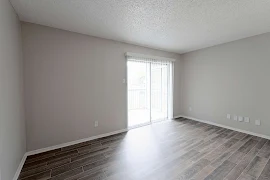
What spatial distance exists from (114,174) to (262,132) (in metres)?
3.45

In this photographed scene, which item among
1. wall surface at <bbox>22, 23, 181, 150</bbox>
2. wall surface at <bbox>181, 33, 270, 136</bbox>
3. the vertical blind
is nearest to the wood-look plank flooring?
wall surface at <bbox>22, 23, 181, 150</bbox>

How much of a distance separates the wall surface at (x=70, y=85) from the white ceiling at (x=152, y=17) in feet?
0.98

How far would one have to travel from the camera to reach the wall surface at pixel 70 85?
7.57ft

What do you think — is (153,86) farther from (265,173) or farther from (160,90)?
(265,173)

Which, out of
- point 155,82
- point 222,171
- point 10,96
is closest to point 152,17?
point 10,96

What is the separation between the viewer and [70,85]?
265 centimetres

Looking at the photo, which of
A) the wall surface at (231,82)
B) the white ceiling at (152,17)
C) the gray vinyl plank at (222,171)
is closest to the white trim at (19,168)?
the white ceiling at (152,17)

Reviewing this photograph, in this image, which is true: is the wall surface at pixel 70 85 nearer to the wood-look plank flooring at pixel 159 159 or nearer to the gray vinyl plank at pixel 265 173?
the wood-look plank flooring at pixel 159 159

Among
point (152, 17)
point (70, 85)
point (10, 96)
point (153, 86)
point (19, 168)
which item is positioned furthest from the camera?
point (153, 86)

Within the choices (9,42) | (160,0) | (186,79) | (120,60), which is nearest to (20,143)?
(9,42)

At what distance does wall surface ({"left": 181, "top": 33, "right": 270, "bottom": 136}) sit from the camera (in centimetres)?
292

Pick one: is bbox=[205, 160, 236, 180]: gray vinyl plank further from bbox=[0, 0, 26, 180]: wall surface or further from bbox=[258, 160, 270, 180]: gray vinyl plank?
bbox=[0, 0, 26, 180]: wall surface

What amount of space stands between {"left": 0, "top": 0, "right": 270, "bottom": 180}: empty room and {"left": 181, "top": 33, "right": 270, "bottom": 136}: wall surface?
0.02 metres

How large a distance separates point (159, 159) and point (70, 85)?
2225mm
